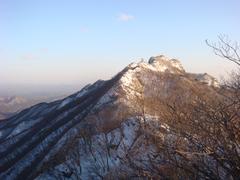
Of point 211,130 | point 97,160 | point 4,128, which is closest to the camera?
point 211,130

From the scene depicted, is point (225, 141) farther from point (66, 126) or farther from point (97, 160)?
point (66, 126)

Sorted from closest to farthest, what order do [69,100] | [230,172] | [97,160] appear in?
[230,172]
[97,160]
[69,100]

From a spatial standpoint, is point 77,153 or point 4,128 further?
point 4,128

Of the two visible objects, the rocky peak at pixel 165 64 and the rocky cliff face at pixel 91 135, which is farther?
the rocky peak at pixel 165 64

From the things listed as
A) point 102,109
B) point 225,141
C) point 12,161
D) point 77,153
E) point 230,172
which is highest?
point 225,141

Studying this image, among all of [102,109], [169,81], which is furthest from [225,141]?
[169,81]

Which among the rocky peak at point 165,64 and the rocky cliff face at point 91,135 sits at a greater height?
the rocky peak at point 165,64

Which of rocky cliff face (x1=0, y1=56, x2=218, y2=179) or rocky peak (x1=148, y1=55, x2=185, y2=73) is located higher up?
rocky peak (x1=148, y1=55, x2=185, y2=73)

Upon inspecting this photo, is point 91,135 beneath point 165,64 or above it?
beneath

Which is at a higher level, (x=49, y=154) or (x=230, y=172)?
(x=230, y=172)

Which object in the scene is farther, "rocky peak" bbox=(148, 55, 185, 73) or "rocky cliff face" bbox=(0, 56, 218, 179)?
"rocky peak" bbox=(148, 55, 185, 73)

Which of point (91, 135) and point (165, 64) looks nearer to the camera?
point (91, 135)
